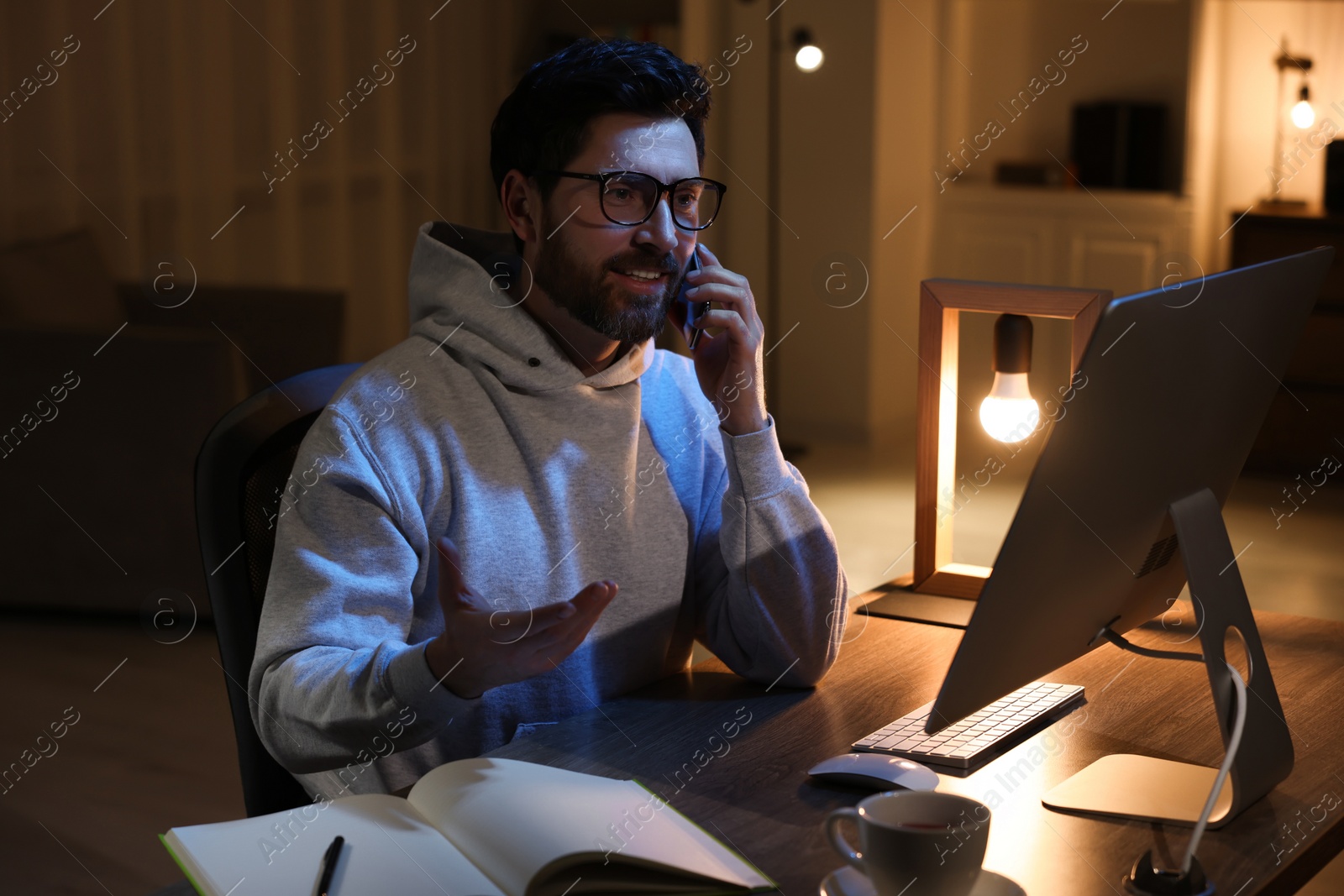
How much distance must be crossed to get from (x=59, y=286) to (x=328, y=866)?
9.83 ft

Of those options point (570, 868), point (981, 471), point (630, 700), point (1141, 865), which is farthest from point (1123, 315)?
point (981, 471)

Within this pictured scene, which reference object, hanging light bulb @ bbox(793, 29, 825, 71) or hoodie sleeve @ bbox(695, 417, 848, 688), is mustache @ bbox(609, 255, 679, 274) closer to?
hoodie sleeve @ bbox(695, 417, 848, 688)

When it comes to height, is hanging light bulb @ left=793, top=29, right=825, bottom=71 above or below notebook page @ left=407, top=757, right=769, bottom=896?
above

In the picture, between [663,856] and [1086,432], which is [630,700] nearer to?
[663,856]

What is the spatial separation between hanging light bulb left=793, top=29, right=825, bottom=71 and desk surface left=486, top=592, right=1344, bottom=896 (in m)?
3.06

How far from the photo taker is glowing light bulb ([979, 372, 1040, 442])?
5.35 ft

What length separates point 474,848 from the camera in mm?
975

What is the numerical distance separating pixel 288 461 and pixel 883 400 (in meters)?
4.18

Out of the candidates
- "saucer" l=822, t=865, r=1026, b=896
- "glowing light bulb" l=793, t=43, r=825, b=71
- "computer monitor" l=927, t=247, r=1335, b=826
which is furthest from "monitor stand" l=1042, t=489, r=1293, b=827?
"glowing light bulb" l=793, t=43, r=825, b=71

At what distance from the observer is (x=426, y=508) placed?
4.41 feet

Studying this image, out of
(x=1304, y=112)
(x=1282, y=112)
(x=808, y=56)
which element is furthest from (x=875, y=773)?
(x=1282, y=112)

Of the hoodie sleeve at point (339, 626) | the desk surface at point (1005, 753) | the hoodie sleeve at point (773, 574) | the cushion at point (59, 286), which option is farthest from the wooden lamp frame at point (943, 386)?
the cushion at point (59, 286)

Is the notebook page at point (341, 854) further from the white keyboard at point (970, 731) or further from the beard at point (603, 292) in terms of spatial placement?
the beard at point (603, 292)

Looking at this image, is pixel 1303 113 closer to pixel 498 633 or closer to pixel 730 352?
pixel 730 352
